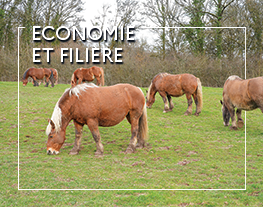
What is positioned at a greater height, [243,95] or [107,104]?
[243,95]

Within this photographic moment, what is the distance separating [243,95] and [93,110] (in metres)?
5.74

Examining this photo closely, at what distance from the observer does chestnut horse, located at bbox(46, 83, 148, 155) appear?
23.3ft

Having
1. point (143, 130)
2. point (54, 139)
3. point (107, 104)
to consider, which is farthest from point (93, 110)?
point (143, 130)

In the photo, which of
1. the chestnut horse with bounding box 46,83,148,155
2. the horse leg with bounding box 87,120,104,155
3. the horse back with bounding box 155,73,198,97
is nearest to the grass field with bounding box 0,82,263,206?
the horse leg with bounding box 87,120,104,155

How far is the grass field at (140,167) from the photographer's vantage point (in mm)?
4852

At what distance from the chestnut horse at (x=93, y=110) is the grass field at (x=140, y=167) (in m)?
0.47

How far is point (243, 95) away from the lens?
9914 mm

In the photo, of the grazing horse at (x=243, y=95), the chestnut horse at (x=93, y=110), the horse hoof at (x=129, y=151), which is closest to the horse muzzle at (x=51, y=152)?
the chestnut horse at (x=93, y=110)

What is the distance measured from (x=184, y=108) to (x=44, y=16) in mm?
19873

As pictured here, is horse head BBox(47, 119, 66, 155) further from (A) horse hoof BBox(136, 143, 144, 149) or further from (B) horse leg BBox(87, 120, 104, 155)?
(A) horse hoof BBox(136, 143, 144, 149)

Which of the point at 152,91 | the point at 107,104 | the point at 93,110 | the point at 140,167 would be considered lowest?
the point at 140,167

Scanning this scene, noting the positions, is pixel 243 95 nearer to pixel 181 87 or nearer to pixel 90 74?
pixel 181 87

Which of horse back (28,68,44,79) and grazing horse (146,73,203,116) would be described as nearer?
grazing horse (146,73,203,116)

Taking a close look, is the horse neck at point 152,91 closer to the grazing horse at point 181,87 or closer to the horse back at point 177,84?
the grazing horse at point 181,87
